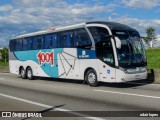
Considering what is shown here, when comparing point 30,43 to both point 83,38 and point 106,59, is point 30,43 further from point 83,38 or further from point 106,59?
point 106,59

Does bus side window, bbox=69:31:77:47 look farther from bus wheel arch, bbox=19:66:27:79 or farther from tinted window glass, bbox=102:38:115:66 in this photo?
bus wheel arch, bbox=19:66:27:79

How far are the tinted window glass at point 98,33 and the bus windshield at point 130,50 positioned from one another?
18.9 inches

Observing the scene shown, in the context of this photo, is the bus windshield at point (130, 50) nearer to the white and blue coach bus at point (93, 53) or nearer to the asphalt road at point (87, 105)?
the white and blue coach bus at point (93, 53)

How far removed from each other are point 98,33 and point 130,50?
70.2 inches

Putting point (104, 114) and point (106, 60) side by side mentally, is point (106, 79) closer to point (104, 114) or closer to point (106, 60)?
point (106, 60)

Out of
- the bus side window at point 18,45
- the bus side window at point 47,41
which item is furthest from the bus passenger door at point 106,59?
the bus side window at point 18,45

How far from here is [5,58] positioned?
5419 centimetres

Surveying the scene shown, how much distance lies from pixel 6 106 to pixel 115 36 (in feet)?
22.1

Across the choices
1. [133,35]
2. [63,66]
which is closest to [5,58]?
[63,66]

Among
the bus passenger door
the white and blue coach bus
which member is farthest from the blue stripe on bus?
the bus passenger door

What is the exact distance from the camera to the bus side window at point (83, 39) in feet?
59.4

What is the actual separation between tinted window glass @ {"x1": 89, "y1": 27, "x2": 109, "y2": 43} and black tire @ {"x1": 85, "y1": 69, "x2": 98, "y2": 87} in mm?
1671

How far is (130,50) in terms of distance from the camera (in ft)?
55.8

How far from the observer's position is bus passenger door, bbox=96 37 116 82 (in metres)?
16.8
